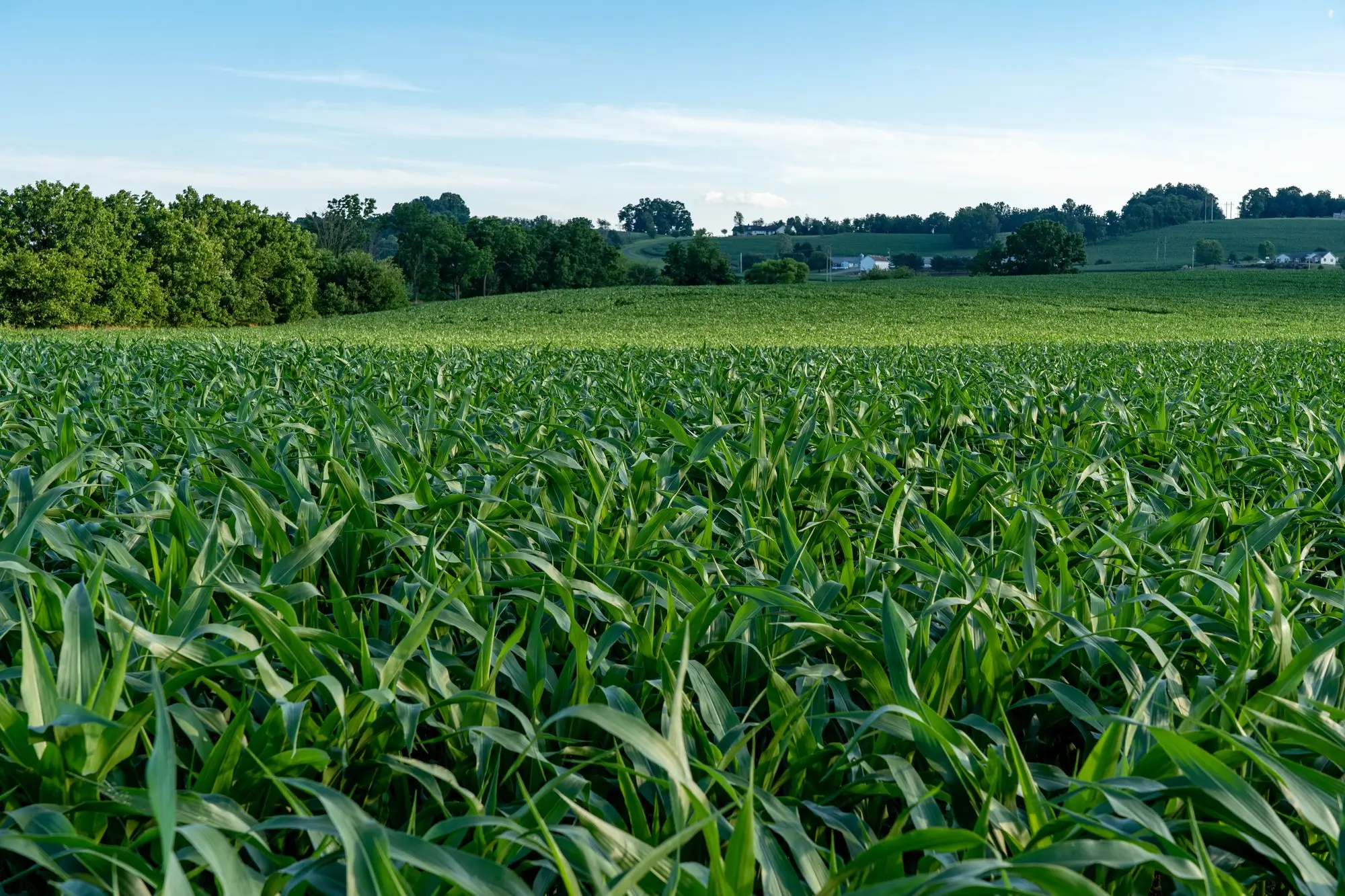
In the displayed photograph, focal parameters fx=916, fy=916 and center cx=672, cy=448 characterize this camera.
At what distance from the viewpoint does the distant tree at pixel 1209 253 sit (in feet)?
312

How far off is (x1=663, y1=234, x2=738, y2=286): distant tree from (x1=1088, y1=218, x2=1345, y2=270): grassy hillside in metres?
37.9

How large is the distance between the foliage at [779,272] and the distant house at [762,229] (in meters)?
71.8

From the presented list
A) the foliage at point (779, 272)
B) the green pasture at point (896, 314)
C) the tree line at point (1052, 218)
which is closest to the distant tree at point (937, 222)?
the tree line at point (1052, 218)

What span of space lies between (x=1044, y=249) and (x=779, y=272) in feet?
76.9

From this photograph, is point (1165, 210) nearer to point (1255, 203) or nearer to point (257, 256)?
point (1255, 203)

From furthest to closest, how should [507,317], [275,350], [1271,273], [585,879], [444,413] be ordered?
[1271,273], [507,317], [275,350], [444,413], [585,879]

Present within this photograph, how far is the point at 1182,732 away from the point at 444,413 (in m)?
3.72

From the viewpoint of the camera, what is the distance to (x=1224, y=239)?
10556 cm

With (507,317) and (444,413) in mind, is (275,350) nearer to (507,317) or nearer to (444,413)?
(444,413)

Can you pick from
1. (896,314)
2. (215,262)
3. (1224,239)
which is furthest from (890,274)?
(1224,239)

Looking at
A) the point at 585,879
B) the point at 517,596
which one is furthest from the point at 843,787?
the point at 517,596

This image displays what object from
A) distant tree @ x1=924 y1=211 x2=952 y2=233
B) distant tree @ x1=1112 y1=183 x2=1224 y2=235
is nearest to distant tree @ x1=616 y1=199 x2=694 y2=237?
distant tree @ x1=924 y1=211 x2=952 y2=233

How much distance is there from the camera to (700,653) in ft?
5.34

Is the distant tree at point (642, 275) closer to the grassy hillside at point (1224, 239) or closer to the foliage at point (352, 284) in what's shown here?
the foliage at point (352, 284)
